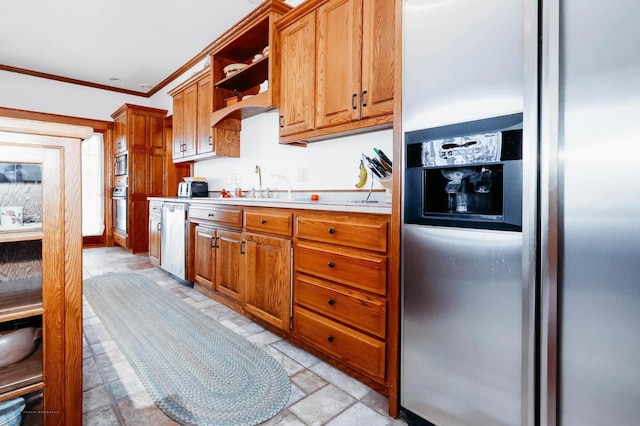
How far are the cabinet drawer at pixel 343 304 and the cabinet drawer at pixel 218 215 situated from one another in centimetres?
85

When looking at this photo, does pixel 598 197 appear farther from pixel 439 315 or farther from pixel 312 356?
pixel 312 356

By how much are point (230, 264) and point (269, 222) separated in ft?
2.27

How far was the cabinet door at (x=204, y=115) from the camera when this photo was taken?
364 cm

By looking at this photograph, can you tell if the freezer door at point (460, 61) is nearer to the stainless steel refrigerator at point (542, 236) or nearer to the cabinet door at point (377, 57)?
the stainless steel refrigerator at point (542, 236)

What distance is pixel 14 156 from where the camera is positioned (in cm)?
100

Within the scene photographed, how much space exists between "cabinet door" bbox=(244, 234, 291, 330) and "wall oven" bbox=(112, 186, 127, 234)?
3770mm

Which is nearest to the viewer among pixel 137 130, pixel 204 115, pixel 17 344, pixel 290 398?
pixel 17 344

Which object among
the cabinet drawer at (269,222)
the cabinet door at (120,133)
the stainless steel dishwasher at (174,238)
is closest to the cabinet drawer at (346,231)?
the cabinet drawer at (269,222)

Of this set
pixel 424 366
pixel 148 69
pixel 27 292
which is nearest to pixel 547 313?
pixel 424 366

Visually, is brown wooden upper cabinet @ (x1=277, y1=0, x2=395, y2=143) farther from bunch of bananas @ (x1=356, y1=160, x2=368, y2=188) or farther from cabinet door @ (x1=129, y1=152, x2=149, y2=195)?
cabinet door @ (x1=129, y1=152, x2=149, y2=195)

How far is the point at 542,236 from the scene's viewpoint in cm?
101

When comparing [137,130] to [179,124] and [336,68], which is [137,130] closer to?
[179,124]

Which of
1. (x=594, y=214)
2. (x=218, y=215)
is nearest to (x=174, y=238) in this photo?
(x=218, y=215)

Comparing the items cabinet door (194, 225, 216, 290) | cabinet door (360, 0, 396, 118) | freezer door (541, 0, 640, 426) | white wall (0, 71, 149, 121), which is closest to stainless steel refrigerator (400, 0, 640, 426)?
freezer door (541, 0, 640, 426)
